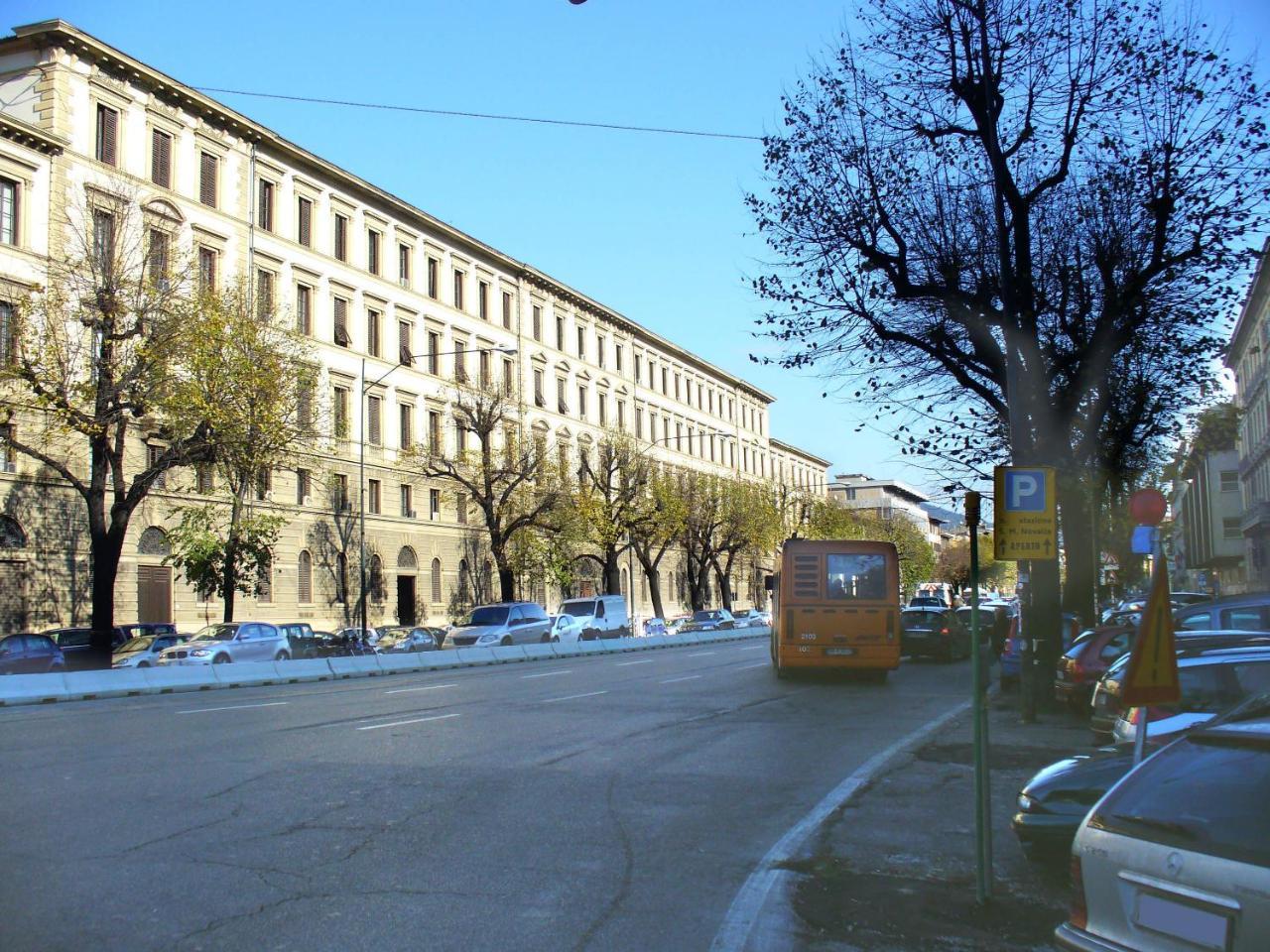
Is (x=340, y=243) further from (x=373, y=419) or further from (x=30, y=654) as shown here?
(x=30, y=654)

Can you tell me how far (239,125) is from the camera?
4575 centimetres

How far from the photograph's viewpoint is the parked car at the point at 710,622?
203ft

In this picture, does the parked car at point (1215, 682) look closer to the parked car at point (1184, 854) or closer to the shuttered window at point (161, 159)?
the parked car at point (1184, 854)

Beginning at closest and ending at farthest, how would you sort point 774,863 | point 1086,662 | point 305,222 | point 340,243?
point 774,863 → point 1086,662 → point 305,222 → point 340,243

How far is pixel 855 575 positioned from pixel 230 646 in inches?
691

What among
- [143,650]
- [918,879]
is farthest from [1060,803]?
[143,650]

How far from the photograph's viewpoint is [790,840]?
26.4ft

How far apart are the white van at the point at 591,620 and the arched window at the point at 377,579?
312 inches

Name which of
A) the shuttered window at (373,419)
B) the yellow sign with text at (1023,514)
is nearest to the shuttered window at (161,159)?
Result: the shuttered window at (373,419)

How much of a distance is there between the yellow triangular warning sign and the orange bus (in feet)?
55.0

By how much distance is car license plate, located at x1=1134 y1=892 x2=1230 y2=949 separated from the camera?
11.9 feet

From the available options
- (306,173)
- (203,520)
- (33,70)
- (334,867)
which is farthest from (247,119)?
(334,867)

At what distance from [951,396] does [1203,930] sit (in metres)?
22.0

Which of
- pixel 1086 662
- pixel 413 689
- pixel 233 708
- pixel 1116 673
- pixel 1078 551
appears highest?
pixel 1078 551
